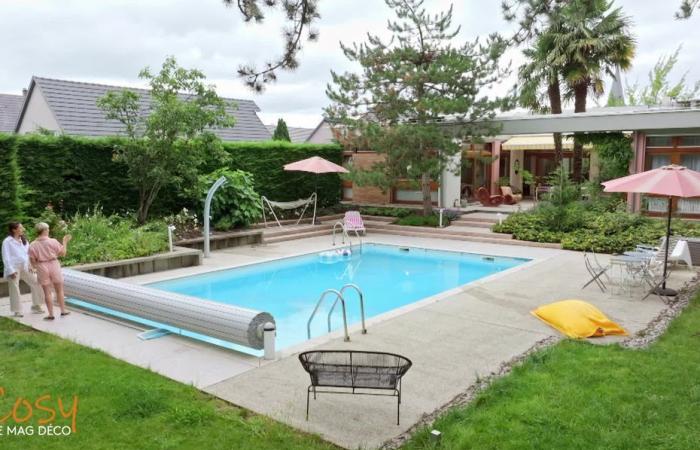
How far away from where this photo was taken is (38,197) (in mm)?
11672

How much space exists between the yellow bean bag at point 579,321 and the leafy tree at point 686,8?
3.62m

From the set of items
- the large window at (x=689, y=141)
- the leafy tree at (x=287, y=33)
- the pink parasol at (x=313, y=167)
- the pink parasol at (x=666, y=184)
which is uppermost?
the leafy tree at (x=287, y=33)

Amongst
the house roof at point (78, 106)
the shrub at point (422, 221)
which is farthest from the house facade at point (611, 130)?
the house roof at point (78, 106)

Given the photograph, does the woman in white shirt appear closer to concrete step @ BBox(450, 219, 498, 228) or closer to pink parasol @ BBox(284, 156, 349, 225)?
pink parasol @ BBox(284, 156, 349, 225)

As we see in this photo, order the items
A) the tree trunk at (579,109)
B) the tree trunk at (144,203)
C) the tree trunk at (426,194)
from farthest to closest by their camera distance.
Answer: the tree trunk at (579,109)
the tree trunk at (426,194)
the tree trunk at (144,203)

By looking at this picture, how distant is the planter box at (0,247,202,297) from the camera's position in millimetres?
10273

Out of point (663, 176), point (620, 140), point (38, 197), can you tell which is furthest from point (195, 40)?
point (620, 140)

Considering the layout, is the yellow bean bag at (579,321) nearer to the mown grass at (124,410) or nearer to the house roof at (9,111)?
the mown grass at (124,410)

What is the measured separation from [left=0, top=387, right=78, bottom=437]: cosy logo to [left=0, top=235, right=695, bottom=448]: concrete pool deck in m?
1.06

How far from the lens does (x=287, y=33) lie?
5480 mm

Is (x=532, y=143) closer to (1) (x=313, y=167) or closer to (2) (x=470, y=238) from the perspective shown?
(2) (x=470, y=238)

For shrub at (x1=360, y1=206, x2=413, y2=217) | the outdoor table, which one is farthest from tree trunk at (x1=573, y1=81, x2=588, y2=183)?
the outdoor table

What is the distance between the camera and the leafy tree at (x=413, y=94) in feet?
53.5

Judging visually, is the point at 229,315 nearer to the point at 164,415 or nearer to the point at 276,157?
the point at 164,415
